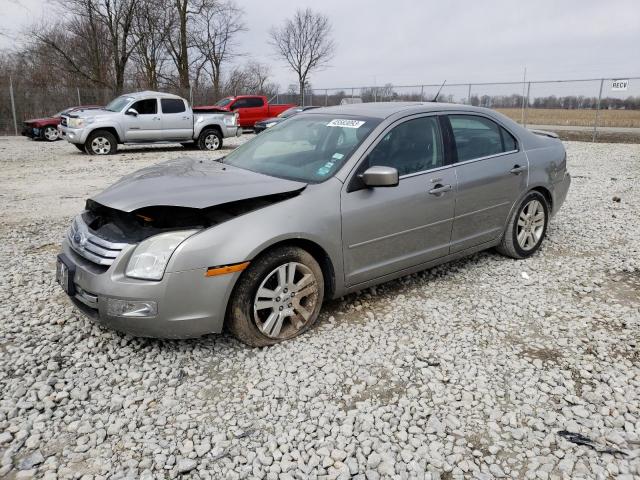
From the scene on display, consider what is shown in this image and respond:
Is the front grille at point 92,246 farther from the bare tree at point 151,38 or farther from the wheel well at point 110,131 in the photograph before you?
the bare tree at point 151,38

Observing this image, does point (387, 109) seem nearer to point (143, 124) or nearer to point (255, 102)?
point (143, 124)

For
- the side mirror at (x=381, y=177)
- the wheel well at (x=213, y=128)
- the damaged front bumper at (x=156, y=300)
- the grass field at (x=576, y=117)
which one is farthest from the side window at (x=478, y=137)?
the grass field at (x=576, y=117)

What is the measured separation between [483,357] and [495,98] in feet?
70.4

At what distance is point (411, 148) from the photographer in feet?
13.1

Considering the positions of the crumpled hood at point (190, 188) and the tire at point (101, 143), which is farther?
the tire at point (101, 143)

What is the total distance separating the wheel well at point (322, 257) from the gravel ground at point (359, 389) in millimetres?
312

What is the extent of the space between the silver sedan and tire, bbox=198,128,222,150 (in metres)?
12.0

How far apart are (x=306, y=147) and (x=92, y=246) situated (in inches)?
70.4

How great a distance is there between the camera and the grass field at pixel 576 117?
66.5 ft

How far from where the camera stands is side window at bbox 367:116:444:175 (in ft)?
12.4

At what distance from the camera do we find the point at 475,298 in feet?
13.8

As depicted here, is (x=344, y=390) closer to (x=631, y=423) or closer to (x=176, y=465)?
(x=176, y=465)

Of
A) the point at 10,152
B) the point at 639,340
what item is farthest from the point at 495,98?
the point at 639,340

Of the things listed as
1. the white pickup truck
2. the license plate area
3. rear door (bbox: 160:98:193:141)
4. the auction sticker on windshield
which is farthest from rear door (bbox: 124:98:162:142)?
the license plate area
